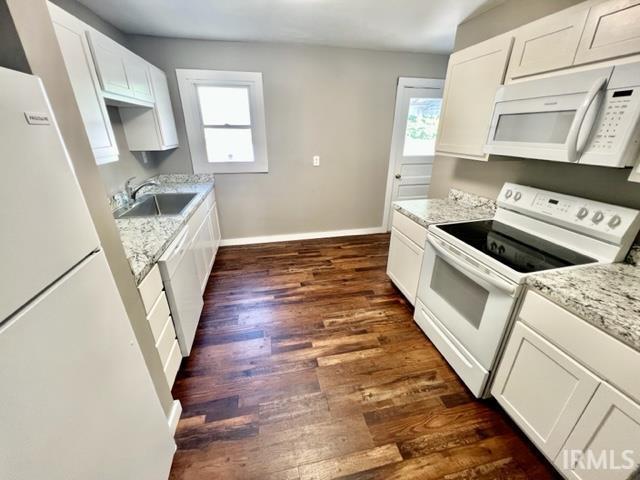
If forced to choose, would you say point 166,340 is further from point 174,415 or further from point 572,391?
point 572,391

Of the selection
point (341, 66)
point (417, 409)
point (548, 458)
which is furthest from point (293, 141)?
point (548, 458)

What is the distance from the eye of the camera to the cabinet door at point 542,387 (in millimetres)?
1066

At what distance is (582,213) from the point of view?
1.42 meters

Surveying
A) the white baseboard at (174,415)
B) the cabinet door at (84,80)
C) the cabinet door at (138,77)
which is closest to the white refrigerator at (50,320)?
the white baseboard at (174,415)

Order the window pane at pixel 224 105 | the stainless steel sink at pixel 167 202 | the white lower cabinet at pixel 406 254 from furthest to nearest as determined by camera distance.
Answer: the window pane at pixel 224 105 < the stainless steel sink at pixel 167 202 < the white lower cabinet at pixel 406 254

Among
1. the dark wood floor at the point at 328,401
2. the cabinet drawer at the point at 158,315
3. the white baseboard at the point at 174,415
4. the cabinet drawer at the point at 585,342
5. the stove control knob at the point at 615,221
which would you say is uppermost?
the stove control knob at the point at 615,221

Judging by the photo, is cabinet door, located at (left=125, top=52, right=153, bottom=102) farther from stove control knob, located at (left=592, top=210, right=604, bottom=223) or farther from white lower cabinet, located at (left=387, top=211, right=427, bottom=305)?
stove control knob, located at (left=592, top=210, right=604, bottom=223)

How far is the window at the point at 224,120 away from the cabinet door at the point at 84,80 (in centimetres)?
146

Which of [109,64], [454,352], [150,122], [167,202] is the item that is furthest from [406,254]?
[150,122]

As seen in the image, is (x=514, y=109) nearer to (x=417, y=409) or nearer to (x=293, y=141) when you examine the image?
(x=417, y=409)

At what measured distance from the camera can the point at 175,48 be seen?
8.92 ft

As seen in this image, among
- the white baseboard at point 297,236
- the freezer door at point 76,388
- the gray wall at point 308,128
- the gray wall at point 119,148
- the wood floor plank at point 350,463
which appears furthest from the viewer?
the white baseboard at point 297,236

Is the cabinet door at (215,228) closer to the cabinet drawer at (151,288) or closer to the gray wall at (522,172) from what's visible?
the cabinet drawer at (151,288)

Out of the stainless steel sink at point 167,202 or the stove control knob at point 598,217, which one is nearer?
the stove control knob at point 598,217
